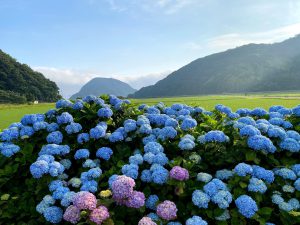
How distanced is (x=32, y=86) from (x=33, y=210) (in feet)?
339

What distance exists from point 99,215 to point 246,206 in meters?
1.76

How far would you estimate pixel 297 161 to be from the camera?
549 centimetres

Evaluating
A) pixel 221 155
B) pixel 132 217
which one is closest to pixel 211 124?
pixel 221 155

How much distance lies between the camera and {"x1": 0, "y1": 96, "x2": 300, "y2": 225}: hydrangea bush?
4.45m

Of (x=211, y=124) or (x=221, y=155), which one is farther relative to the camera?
(x=211, y=124)

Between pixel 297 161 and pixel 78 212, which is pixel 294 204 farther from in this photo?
pixel 78 212

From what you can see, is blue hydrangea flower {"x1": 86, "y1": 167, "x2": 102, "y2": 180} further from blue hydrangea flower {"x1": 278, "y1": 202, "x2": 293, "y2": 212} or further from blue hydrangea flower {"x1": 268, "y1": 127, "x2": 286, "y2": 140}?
blue hydrangea flower {"x1": 268, "y1": 127, "x2": 286, "y2": 140}

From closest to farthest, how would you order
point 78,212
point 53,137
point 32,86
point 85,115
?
1. point 78,212
2. point 53,137
3. point 85,115
4. point 32,86

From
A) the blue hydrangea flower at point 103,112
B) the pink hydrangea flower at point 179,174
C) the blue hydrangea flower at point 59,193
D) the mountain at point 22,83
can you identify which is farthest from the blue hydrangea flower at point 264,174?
the mountain at point 22,83

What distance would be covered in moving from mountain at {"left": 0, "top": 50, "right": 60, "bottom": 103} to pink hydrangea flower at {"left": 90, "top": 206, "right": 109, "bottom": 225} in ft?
307

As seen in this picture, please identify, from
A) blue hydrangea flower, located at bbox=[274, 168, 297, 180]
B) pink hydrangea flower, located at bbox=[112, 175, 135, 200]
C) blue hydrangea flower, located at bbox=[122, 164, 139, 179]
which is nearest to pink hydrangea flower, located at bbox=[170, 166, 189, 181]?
blue hydrangea flower, located at bbox=[122, 164, 139, 179]

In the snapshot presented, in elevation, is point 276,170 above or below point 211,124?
below

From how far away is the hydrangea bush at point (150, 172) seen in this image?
175 inches

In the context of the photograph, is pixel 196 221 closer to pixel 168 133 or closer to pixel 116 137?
pixel 168 133
